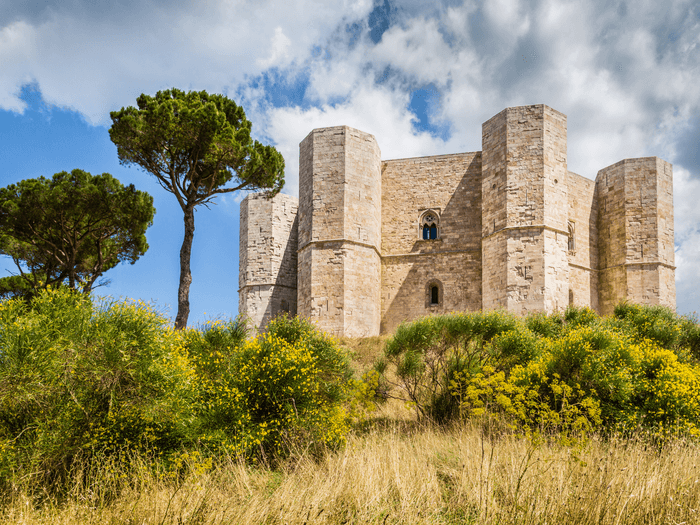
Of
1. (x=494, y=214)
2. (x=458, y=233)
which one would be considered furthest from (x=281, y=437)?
(x=458, y=233)

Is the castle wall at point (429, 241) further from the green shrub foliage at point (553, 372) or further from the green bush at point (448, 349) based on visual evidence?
the green bush at point (448, 349)

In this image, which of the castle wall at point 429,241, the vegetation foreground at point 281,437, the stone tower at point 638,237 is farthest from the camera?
the stone tower at point 638,237

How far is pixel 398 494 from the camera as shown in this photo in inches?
164

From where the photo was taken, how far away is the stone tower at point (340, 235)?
15.5 m

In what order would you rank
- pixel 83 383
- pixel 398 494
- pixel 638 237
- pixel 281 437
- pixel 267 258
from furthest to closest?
1. pixel 267 258
2. pixel 638 237
3. pixel 281 437
4. pixel 83 383
5. pixel 398 494

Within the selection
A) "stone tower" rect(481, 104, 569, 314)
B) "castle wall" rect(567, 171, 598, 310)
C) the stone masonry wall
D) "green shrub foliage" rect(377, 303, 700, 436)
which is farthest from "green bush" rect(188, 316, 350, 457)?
"castle wall" rect(567, 171, 598, 310)

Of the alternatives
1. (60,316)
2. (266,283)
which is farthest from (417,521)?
(266,283)

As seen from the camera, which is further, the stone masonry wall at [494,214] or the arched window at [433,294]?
the arched window at [433,294]

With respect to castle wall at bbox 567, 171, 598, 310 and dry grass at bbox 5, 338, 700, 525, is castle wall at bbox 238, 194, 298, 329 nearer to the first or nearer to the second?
castle wall at bbox 567, 171, 598, 310

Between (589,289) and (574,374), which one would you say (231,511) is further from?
(589,289)

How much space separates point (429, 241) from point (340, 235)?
3.43 metres

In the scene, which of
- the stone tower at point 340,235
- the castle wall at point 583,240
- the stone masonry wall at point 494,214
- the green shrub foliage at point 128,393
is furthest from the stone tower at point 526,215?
the green shrub foliage at point 128,393

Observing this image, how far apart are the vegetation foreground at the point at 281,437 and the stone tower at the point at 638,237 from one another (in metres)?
12.7

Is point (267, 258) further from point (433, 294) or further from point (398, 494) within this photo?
point (398, 494)
